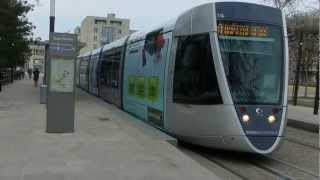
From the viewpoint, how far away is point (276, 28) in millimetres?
12055

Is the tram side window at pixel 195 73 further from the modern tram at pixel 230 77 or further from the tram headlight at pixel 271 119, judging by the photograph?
the tram headlight at pixel 271 119

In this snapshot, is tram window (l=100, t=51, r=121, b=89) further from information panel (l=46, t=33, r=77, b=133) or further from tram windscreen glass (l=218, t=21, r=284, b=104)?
tram windscreen glass (l=218, t=21, r=284, b=104)

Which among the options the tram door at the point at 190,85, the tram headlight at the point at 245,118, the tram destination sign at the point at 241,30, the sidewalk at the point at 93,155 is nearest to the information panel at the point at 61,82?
the sidewalk at the point at 93,155

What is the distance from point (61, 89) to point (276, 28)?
16.2ft

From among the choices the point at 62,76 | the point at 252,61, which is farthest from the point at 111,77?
the point at 252,61

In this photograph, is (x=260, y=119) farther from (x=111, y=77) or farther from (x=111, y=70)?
(x=111, y=70)

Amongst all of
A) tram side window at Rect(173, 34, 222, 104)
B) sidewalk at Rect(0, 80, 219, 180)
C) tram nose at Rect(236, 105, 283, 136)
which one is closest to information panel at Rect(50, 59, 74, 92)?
Result: sidewalk at Rect(0, 80, 219, 180)

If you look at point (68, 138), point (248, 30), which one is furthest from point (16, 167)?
point (248, 30)

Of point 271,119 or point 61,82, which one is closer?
point 271,119

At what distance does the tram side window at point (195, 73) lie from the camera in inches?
458

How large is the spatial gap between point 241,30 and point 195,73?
3.98 ft

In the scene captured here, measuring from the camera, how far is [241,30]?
1179 cm

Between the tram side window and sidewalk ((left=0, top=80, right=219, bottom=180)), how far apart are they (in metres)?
1.06

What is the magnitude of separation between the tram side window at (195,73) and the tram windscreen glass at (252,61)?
31 cm
